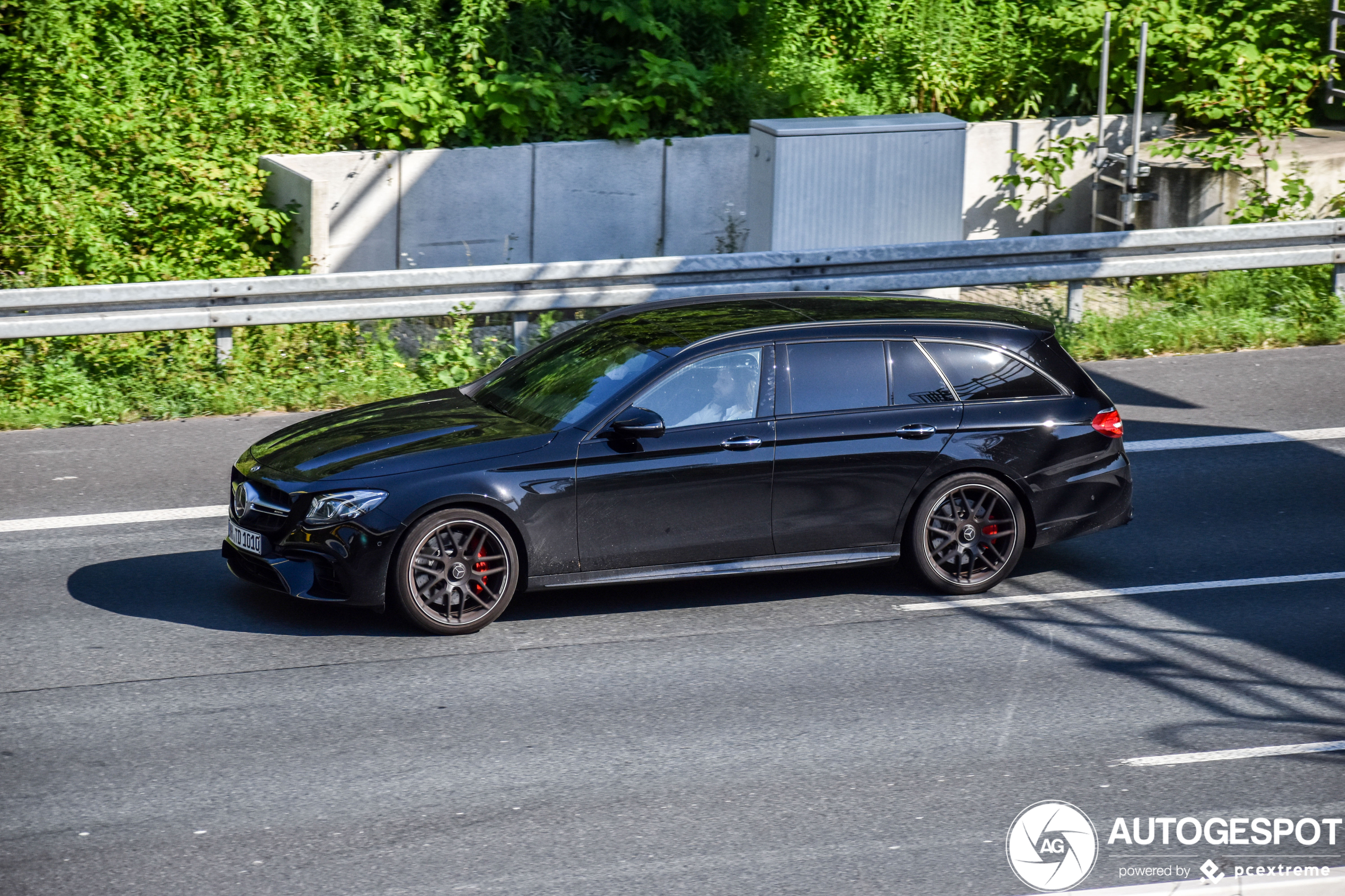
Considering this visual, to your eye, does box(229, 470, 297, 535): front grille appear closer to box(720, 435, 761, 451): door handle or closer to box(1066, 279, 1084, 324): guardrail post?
box(720, 435, 761, 451): door handle

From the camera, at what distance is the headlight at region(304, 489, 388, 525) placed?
7137 mm

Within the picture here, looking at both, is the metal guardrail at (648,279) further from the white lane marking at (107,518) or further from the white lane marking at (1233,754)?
the white lane marking at (1233,754)

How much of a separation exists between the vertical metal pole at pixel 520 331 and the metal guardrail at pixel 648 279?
172mm

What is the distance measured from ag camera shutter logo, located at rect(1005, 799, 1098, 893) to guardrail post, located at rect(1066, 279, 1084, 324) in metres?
8.20

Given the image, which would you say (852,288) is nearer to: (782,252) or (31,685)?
(782,252)

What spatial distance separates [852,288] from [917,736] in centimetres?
683

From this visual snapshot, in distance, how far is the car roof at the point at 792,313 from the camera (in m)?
8.08

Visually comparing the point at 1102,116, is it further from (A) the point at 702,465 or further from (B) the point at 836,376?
(A) the point at 702,465

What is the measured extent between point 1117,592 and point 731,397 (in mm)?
2372

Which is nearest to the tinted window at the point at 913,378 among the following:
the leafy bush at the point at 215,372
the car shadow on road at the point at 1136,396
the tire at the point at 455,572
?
the tire at the point at 455,572

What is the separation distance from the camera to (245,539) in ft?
24.5

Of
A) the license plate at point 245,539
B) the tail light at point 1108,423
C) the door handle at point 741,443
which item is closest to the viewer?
the license plate at point 245,539

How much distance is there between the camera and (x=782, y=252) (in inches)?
488

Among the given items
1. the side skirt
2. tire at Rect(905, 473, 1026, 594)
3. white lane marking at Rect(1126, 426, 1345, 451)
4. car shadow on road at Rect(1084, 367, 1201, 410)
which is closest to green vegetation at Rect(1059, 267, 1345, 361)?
car shadow on road at Rect(1084, 367, 1201, 410)
